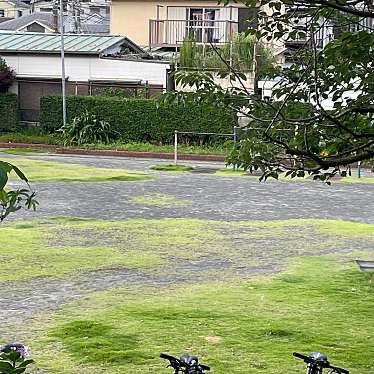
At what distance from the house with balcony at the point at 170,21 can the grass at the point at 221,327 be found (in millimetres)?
22181

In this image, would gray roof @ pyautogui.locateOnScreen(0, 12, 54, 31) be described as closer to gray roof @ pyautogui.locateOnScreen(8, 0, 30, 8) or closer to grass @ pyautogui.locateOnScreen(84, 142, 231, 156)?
gray roof @ pyautogui.locateOnScreen(8, 0, 30, 8)

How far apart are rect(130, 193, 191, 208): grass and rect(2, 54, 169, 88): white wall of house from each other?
1165cm

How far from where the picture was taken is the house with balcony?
3138 centimetres

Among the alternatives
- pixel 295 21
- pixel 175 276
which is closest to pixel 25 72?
pixel 175 276

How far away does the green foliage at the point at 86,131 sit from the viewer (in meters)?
25.8

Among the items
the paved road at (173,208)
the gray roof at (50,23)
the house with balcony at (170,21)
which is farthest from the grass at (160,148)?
the gray roof at (50,23)

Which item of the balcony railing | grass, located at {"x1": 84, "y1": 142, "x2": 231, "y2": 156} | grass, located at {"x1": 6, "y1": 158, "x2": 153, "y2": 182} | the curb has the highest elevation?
the balcony railing

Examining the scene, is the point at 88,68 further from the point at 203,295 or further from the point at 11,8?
the point at 11,8

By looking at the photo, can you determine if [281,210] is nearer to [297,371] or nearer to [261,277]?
[261,277]

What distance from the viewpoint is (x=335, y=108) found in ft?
15.0

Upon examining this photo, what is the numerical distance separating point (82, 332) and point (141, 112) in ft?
64.3

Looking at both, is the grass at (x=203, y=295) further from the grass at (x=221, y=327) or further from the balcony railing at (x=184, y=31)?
the balcony railing at (x=184, y=31)

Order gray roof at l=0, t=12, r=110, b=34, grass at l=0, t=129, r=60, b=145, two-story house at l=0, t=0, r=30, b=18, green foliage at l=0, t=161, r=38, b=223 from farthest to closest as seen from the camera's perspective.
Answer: two-story house at l=0, t=0, r=30, b=18, gray roof at l=0, t=12, r=110, b=34, grass at l=0, t=129, r=60, b=145, green foliage at l=0, t=161, r=38, b=223

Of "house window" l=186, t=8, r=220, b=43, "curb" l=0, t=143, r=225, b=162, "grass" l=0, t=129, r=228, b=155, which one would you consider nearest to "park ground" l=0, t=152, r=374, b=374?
"curb" l=0, t=143, r=225, b=162
